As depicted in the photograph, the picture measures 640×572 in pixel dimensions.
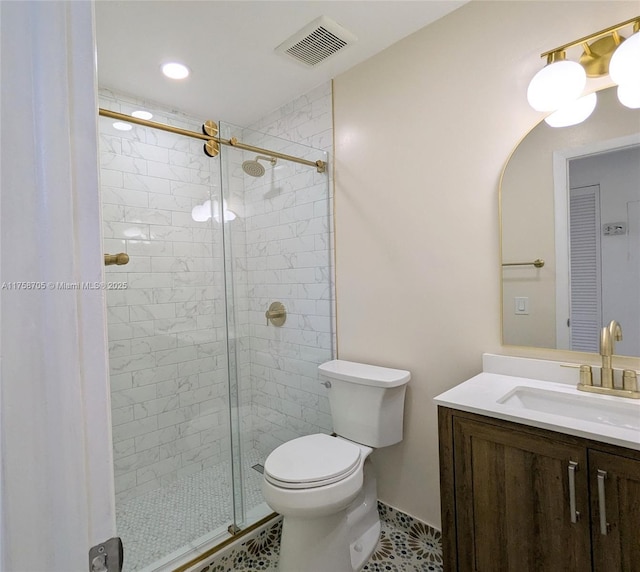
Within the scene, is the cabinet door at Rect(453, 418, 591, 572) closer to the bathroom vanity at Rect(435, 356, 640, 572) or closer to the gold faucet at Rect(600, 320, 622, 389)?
the bathroom vanity at Rect(435, 356, 640, 572)

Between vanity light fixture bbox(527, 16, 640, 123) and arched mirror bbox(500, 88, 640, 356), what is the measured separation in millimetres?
44

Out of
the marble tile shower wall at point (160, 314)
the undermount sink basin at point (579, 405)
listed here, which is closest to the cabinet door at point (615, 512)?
the undermount sink basin at point (579, 405)

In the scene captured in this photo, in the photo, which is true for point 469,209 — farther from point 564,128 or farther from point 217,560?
point 217,560

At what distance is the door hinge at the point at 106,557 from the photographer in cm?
37

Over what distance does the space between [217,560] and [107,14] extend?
97.7 inches

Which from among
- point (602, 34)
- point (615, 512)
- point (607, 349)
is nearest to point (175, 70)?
point (602, 34)

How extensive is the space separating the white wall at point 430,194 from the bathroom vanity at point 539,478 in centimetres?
32

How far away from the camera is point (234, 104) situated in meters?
2.49

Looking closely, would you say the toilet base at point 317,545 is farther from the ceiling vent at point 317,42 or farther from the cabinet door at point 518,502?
the ceiling vent at point 317,42

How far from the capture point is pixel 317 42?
184 centimetres

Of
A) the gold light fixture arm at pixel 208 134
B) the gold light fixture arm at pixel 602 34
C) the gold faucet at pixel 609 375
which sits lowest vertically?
the gold faucet at pixel 609 375

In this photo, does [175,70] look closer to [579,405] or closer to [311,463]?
[311,463]

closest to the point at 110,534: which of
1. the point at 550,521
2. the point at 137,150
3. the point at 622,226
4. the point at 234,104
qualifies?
the point at 550,521

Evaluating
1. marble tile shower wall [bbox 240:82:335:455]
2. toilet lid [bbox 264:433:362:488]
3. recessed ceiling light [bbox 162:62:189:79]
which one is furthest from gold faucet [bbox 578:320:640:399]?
recessed ceiling light [bbox 162:62:189:79]
